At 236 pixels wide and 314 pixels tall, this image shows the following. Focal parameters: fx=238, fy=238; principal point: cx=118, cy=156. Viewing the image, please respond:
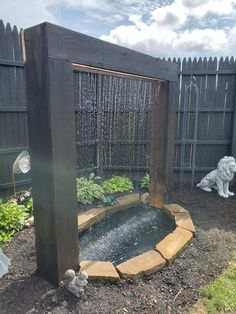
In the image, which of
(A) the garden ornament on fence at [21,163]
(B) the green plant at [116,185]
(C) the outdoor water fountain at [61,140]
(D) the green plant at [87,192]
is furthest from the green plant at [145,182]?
(A) the garden ornament on fence at [21,163]

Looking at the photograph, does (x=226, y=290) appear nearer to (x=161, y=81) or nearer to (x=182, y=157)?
(x=161, y=81)

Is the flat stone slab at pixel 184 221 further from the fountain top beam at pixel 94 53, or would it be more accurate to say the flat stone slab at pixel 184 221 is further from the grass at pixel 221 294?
the fountain top beam at pixel 94 53

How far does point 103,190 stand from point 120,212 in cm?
59

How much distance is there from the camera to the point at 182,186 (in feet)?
16.3

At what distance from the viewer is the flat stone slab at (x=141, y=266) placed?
216cm

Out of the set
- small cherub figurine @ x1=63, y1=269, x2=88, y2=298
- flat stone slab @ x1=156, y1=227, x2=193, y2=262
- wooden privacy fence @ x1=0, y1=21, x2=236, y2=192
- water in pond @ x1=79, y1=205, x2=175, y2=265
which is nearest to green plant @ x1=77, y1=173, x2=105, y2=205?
water in pond @ x1=79, y1=205, x2=175, y2=265

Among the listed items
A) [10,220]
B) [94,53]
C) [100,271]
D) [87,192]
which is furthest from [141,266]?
[94,53]

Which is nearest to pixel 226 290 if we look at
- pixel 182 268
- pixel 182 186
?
pixel 182 268

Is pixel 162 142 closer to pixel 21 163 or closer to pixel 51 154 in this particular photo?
pixel 21 163

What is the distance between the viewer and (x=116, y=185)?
448 cm

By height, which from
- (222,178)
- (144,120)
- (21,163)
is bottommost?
(222,178)

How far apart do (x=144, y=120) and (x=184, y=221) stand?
2387 mm

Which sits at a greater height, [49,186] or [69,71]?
[69,71]

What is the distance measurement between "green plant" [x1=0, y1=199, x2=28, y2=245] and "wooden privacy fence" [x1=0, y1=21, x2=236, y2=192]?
41.9 inches
